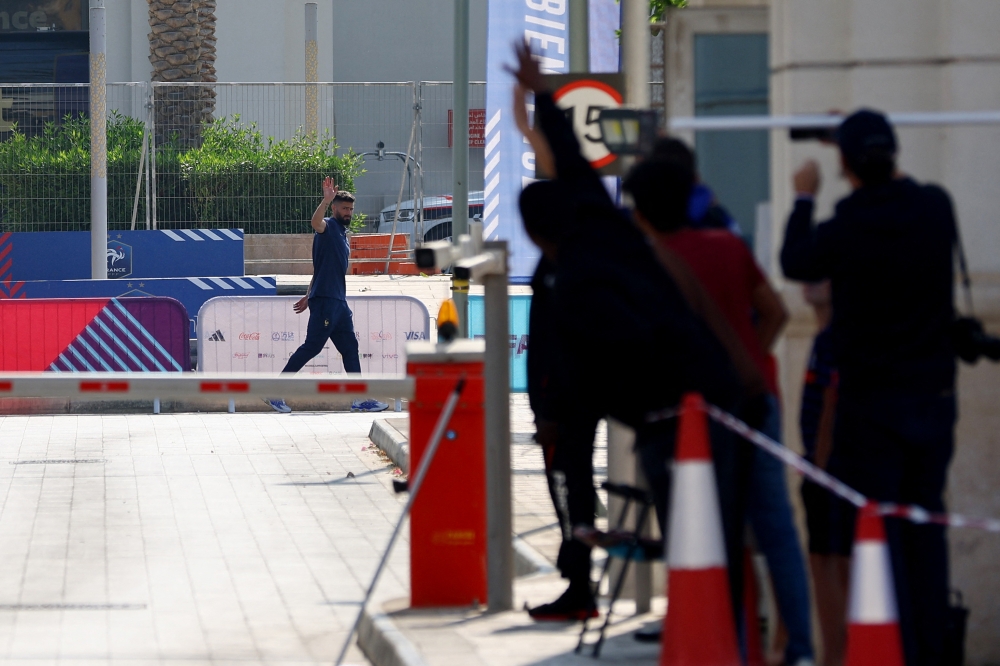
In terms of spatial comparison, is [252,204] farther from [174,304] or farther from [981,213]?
[981,213]

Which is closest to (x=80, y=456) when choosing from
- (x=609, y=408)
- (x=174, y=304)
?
(x=174, y=304)

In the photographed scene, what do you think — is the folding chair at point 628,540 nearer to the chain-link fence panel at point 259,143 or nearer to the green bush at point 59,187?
the chain-link fence panel at point 259,143

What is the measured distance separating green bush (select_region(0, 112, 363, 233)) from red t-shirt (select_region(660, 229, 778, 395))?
61.8 feet

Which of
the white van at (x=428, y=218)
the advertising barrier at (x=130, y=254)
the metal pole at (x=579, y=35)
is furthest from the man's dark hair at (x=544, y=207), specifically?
the white van at (x=428, y=218)

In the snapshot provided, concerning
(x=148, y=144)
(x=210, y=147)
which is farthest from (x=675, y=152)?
(x=210, y=147)

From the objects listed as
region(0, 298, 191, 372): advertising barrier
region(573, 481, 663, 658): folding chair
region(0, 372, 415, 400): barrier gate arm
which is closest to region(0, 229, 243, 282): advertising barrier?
region(0, 298, 191, 372): advertising barrier

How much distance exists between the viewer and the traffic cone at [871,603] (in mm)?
3631

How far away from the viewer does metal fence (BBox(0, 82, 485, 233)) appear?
22219mm

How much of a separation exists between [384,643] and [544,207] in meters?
1.83

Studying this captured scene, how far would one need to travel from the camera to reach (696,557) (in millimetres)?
4012

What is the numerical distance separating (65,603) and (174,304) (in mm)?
7533

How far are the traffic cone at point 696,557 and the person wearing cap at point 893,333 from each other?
1.66ft

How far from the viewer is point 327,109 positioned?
23297 mm

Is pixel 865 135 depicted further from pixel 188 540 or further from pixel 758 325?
pixel 188 540
